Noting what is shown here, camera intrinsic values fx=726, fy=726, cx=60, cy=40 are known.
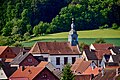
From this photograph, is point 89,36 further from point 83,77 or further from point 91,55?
point 83,77

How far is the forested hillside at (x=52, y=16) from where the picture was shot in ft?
536

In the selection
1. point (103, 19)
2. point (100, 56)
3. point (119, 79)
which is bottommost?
point (103, 19)

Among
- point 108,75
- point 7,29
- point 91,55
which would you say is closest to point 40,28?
point 7,29

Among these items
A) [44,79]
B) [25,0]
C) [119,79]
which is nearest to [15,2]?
[25,0]

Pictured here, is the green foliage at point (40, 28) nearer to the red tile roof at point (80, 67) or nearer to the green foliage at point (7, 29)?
the green foliage at point (7, 29)

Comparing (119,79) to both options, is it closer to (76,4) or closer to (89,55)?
(89,55)

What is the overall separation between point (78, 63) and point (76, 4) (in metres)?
96.7

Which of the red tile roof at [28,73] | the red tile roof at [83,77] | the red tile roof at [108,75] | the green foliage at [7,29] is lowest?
the green foliage at [7,29]

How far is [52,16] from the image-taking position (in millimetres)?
180250

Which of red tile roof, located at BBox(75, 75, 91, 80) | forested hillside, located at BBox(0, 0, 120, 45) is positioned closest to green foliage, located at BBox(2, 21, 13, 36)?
forested hillside, located at BBox(0, 0, 120, 45)

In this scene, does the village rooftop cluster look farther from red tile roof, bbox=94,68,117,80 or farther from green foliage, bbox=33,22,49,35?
green foliage, bbox=33,22,49,35

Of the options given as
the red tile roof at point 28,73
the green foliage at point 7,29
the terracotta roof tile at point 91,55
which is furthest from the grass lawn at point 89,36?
the red tile roof at point 28,73

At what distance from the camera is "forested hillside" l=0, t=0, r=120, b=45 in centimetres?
16338

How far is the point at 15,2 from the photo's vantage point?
188 metres
